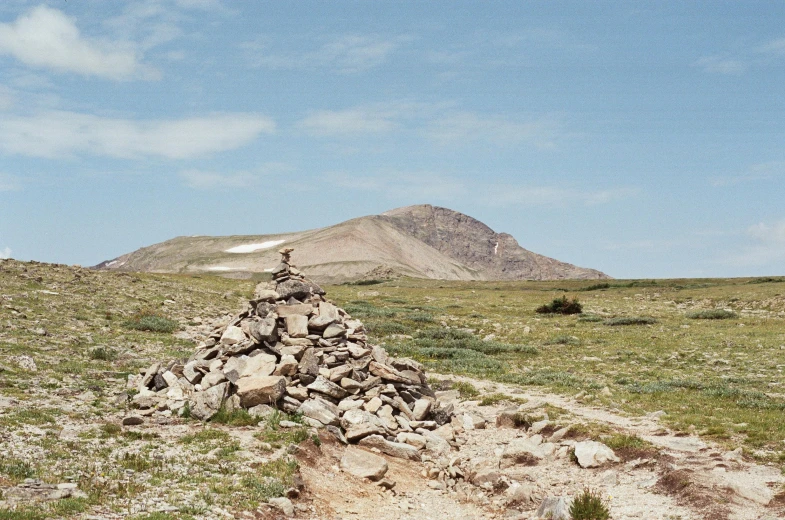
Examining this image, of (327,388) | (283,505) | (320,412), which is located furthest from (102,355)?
(283,505)

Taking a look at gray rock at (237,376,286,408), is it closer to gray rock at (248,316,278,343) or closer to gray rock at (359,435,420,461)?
gray rock at (248,316,278,343)

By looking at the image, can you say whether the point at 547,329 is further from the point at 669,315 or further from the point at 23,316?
the point at 23,316

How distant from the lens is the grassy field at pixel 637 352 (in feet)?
71.7

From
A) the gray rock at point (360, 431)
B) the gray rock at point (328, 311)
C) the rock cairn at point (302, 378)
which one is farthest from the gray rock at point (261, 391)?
the gray rock at point (328, 311)

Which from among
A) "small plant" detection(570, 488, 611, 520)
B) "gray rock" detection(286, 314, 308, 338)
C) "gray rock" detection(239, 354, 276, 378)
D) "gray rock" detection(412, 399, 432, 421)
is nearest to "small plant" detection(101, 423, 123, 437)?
"gray rock" detection(239, 354, 276, 378)

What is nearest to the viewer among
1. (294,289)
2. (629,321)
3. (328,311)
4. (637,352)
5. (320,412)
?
(320,412)

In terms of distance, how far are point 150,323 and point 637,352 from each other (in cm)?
2819

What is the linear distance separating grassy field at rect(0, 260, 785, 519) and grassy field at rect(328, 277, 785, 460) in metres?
0.13

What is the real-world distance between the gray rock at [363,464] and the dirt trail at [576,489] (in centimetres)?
22

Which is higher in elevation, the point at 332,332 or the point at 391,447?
the point at 332,332

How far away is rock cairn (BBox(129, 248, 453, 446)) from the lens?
18.9m

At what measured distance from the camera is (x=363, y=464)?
16.1m

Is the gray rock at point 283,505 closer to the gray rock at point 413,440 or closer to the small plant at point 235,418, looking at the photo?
the small plant at point 235,418

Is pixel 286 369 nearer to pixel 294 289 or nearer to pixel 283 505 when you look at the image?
pixel 294 289
